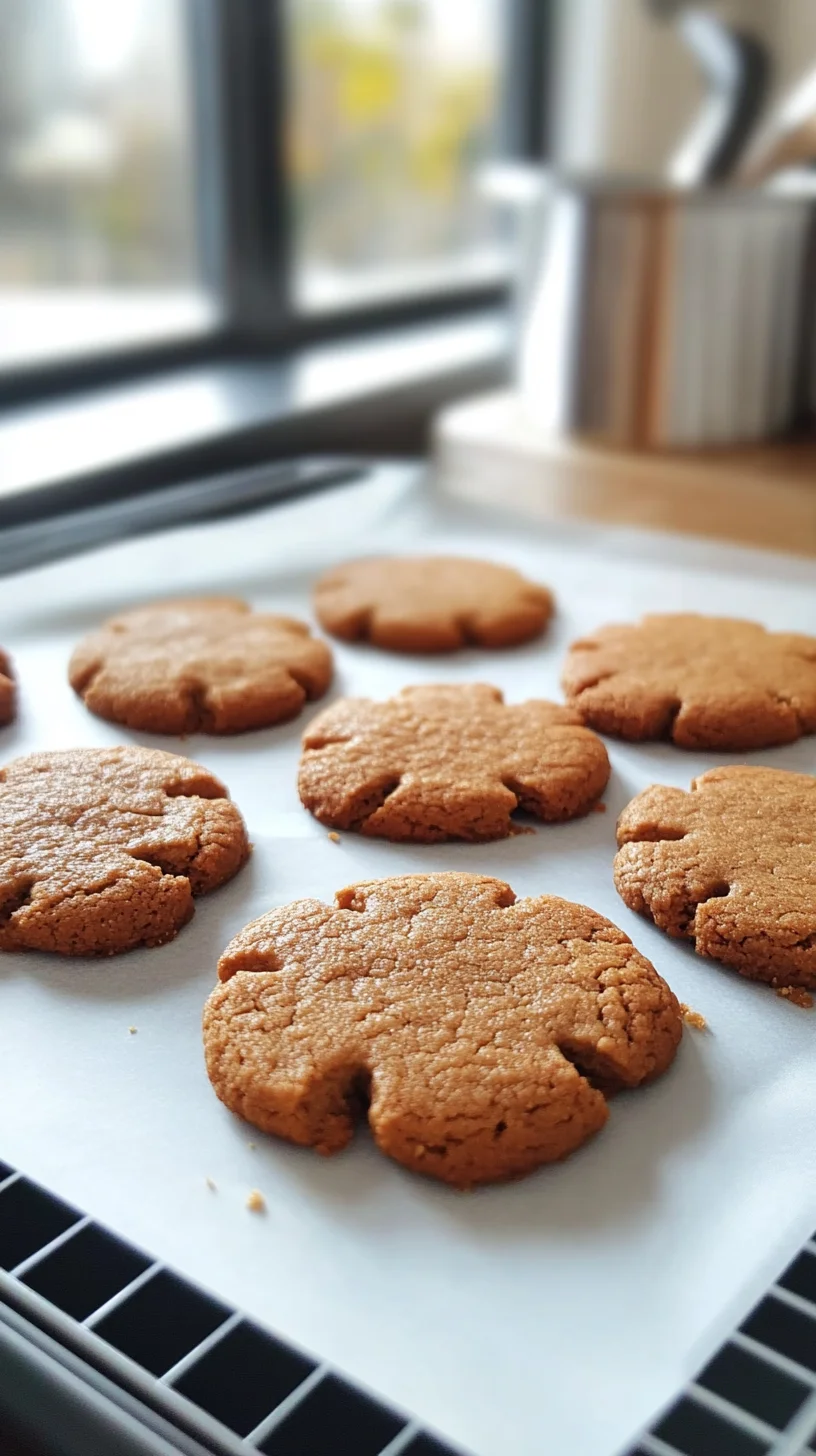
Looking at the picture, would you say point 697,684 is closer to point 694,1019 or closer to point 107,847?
point 694,1019

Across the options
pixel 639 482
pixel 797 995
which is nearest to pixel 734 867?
pixel 797 995

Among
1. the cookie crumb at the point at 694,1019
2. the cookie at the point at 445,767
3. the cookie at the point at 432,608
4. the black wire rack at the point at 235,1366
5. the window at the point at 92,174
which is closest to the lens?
the black wire rack at the point at 235,1366

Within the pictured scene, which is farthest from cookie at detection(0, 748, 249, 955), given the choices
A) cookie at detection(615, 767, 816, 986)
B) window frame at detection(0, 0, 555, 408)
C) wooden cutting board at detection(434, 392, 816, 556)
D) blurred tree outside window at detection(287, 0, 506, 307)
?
blurred tree outside window at detection(287, 0, 506, 307)

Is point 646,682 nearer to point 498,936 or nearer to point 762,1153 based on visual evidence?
point 498,936

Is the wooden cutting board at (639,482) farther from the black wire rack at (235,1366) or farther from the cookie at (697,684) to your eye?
the black wire rack at (235,1366)

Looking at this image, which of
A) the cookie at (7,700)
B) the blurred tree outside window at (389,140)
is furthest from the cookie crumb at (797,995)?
the blurred tree outside window at (389,140)

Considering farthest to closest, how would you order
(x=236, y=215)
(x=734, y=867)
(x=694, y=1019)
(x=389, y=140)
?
(x=389, y=140) < (x=236, y=215) < (x=734, y=867) < (x=694, y=1019)

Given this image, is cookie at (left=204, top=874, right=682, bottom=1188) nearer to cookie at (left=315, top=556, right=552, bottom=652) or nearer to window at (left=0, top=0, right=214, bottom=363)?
cookie at (left=315, top=556, right=552, bottom=652)
